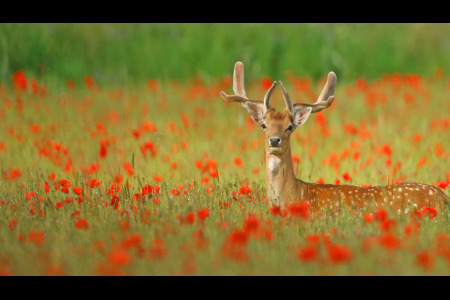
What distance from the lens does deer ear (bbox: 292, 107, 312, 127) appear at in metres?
7.59

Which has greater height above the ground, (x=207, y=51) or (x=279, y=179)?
(x=207, y=51)

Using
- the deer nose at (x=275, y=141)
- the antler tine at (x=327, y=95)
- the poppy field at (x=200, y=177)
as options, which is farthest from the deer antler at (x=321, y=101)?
the poppy field at (x=200, y=177)

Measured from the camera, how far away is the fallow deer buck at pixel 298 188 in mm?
7391

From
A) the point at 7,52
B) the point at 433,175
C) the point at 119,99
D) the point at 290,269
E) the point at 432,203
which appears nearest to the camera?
the point at 290,269

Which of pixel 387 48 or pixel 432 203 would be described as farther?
pixel 387 48

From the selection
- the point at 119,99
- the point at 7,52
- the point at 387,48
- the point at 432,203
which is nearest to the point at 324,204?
the point at 432,203

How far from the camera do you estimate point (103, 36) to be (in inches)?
727

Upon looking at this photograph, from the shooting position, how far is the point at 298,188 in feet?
25.3

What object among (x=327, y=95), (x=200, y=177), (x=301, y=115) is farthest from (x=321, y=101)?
(x=200, y=177)

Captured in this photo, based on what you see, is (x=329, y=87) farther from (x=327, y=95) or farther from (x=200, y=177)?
(x=200, y=177)

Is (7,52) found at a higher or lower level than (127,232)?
higher

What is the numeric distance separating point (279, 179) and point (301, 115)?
720 millimetres

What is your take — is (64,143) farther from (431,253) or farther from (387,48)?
(387,48)

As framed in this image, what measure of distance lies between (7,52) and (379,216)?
1115 centimetres
